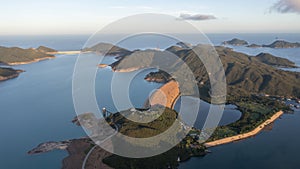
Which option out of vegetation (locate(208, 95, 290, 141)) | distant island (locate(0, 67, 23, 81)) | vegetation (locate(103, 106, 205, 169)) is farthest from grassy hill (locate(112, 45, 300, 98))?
distant island (locate(0, 67, 23, 81))

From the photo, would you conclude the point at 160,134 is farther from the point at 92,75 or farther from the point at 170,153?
the point at 92,75

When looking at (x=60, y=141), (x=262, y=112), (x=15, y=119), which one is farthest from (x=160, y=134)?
(x=15, y=119)

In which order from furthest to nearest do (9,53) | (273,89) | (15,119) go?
(9,53)
(273,89)
(15,119)

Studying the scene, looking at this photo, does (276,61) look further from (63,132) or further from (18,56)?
(18,56)

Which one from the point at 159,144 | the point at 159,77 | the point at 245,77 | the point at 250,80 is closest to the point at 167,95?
the point at 159,77

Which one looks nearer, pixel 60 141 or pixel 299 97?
pixel 60 141

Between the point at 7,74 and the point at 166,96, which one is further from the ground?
the point at 7,74

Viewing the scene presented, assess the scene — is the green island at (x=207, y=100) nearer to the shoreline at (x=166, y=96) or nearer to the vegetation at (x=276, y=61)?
the shoreline at (x=166, y=96)

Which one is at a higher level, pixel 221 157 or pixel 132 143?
pixel 132 143

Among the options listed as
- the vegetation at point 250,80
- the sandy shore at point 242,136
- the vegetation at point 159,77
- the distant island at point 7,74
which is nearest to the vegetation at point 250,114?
the sandy shore at point 242,136
